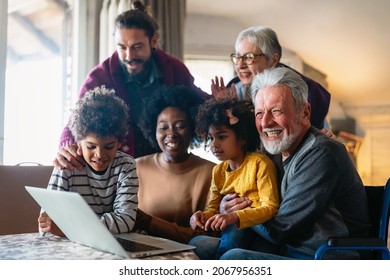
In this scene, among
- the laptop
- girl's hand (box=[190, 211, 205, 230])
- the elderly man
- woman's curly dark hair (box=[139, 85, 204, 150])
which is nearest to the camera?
the laptop

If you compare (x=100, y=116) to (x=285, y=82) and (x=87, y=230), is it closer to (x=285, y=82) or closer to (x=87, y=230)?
(x=87, y=230)

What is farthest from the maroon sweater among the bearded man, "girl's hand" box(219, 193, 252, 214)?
"girl's hand" box(219, 193, 252, 214)

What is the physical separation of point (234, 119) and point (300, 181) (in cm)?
24

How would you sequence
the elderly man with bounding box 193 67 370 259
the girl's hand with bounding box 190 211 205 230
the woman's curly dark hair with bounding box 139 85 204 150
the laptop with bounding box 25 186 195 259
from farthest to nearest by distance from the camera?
the woman's curly dark hair with bounding box 139 85 204 150 < the girl's hand with bounding box 190 211 205 230 < the elderly man with bounding box 193 67 370 259 < the laptop with bounding box 25 186 195 259

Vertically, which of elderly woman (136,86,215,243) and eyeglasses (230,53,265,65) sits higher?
eyeglasses (230,53,265,65)

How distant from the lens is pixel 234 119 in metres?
1.42

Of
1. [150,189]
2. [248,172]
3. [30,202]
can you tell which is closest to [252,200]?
[248,172]

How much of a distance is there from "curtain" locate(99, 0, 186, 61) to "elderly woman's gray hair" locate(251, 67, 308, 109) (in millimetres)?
275

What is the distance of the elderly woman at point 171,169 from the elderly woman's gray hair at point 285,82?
0.62ft

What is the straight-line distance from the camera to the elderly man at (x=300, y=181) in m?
1.32

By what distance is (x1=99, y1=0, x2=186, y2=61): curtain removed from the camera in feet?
5.12

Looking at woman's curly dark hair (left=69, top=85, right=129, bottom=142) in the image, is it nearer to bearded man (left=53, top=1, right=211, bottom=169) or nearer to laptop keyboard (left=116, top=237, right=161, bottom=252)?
bearded man (left=53, top=1, right=211, bottom=169)

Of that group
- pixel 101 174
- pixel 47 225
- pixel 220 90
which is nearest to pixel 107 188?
pixel 101 174
